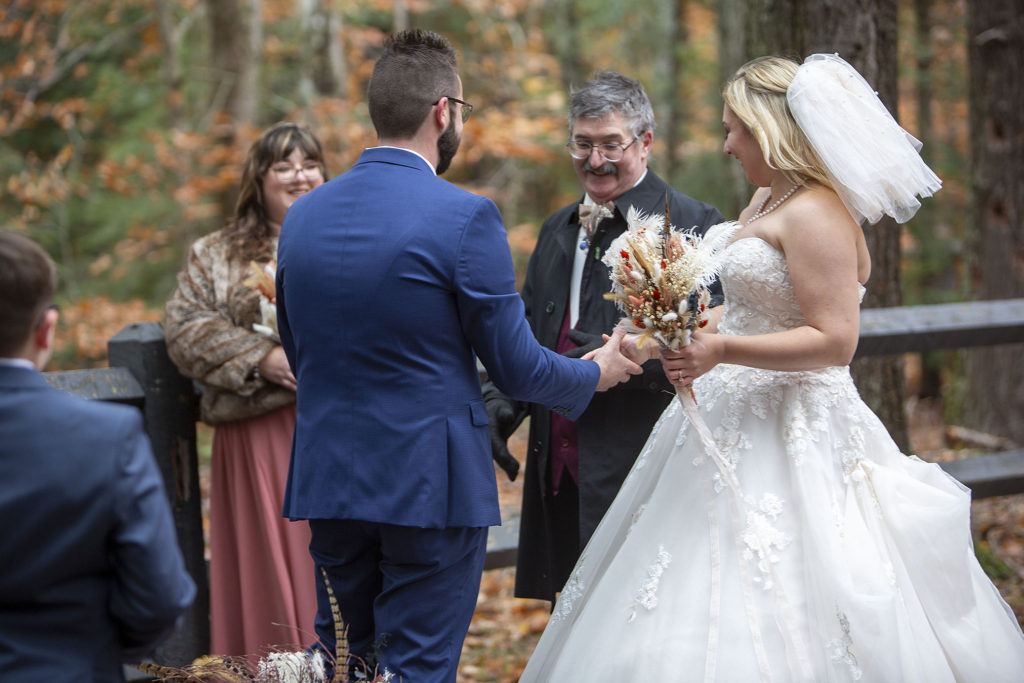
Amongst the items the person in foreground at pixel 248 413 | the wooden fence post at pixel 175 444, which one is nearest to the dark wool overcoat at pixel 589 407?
the person in foreground at pixel 248 413

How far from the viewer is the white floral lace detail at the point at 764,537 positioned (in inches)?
107

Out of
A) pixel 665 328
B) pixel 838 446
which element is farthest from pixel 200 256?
pixel 838 446

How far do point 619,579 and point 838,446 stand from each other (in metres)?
0.83

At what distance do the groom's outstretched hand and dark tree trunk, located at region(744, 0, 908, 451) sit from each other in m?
1.95

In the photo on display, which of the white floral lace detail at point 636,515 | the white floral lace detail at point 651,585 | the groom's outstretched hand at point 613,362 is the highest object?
the groom's outstretched hand at point 613,362

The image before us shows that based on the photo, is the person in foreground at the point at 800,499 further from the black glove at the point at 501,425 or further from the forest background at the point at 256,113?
the forest background at the point at 256,113

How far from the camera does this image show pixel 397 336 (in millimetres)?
2504

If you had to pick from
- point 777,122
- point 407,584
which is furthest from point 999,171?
point 407,584

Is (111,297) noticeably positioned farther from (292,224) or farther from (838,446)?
(838,446)

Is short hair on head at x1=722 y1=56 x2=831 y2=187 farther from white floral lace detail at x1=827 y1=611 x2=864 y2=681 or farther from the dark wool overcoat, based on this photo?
white floral lace detail at x1=827 y1=611 x2=864 y2=681

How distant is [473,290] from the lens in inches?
99.5

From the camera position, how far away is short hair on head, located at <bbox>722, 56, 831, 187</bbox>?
2.83 m

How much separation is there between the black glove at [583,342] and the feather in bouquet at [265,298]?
116 centimetres

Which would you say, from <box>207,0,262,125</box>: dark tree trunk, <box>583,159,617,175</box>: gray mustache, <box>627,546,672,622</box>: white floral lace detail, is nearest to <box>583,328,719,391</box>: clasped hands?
<box>627,546,672,622</box>: white floral lace detail
